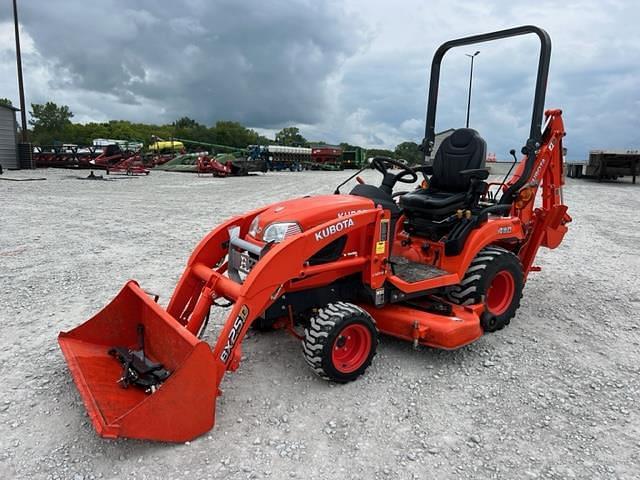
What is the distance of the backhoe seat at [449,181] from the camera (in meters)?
4.46

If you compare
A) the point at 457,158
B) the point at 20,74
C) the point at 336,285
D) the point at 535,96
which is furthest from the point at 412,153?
the point at 20,74

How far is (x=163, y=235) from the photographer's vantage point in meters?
8.36

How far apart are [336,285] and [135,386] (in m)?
1.56

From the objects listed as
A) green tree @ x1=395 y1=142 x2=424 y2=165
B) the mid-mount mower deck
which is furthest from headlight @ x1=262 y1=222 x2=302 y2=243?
green tree @ x1=395 y1=142 x2=424 y2=165

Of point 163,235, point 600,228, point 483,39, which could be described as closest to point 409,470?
point 483,39

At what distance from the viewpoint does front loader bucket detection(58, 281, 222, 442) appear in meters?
2.59

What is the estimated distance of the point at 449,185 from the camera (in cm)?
480

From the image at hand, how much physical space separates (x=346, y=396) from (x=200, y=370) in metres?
1.11

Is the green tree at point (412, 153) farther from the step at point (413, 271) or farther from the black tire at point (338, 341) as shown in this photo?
the black tire at point (338, 341)

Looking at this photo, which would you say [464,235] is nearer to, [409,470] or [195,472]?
[409,470]

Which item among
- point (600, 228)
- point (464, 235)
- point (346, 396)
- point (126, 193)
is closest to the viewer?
point (346, 396)

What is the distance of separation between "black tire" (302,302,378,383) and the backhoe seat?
146 cm

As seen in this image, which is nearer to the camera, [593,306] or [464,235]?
[464,235]

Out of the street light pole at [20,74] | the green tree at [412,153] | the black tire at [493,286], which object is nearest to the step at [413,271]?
the black tire at [493,286]
